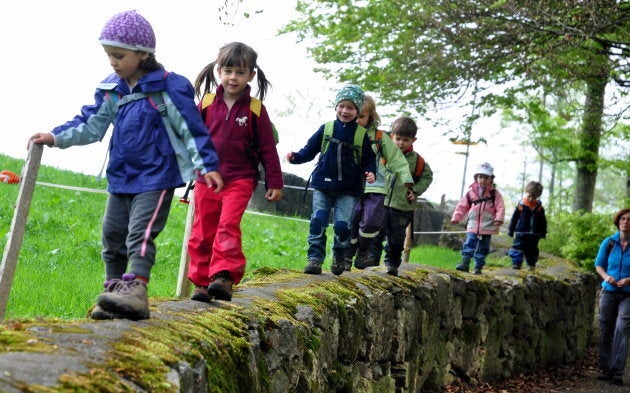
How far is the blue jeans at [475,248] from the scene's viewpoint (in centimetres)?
1136

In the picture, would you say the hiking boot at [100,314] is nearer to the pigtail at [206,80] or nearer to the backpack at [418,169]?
the pigtail at [206,80]

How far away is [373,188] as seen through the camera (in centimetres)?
829

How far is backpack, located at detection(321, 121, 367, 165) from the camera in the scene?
7.25 m

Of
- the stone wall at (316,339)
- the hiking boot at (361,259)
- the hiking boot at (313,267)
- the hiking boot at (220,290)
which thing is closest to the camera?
the stone wall at (316,339)

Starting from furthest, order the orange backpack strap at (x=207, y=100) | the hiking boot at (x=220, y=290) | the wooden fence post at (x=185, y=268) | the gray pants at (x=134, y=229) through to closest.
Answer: the wooden fence post at (x=185, y=268) → the orange backpack strap at (x=207, y=100) → the hiking boot at (x=220, y=290) → the gray pants at (x=134, y=229)

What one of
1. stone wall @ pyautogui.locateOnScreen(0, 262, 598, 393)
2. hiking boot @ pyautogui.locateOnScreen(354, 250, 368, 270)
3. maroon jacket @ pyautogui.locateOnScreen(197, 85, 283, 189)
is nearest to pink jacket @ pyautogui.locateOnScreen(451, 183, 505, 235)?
stone wall @ pyautogui.locateOnScreen(0, 262, 598, 393)

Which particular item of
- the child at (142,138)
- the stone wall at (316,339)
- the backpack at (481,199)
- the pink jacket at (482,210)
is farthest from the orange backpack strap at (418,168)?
the child at (142,138)

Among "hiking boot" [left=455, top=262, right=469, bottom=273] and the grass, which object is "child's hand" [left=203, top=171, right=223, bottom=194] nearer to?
the grass

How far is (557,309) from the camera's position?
13.6 m

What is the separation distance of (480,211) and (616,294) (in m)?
2.33

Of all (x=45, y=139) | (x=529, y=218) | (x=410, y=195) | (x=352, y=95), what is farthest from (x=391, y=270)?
(x=529, y=218)

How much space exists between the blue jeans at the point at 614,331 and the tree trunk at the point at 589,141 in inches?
127

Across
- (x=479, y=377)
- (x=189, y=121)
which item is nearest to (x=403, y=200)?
(x=479, y=377)

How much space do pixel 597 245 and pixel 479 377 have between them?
7163 mm
